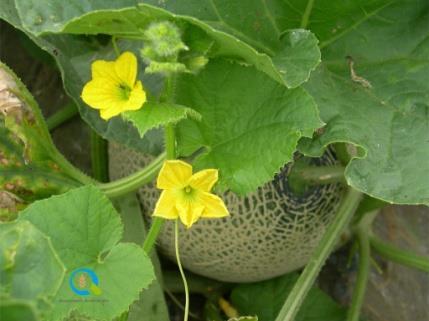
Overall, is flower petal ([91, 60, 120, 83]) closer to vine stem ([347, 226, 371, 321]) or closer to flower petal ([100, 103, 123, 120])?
flower petal ([100, 103, 123, 120])

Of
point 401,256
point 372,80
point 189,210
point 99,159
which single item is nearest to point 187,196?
point 189,210

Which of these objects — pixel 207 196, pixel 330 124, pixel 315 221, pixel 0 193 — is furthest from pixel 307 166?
pixel 0 193

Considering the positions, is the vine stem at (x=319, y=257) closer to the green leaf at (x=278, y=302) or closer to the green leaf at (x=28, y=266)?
the green leaf at (x=278, y=302)

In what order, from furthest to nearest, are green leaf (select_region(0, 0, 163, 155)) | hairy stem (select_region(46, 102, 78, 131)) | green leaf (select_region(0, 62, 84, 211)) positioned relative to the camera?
hairy stem (select_region(46, 102, 78, 131)), green leaf (select_region(0, 0, 163, 155)), green leaf (select_region(0, 62, 84, 211))

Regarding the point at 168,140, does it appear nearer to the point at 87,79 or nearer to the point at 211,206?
the point at 211,206

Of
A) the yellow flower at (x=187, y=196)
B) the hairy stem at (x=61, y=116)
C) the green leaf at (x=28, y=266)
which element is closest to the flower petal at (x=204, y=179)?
the yellow flower at (x=187, y=196)

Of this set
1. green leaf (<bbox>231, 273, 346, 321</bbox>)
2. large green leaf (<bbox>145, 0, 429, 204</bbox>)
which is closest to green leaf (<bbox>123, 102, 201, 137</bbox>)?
large green leaf (<bbox>145, 0, 429, 204</bbox>)

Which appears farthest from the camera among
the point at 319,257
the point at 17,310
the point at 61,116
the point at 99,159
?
the point at 61,116

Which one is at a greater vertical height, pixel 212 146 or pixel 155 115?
pixel 155 115
